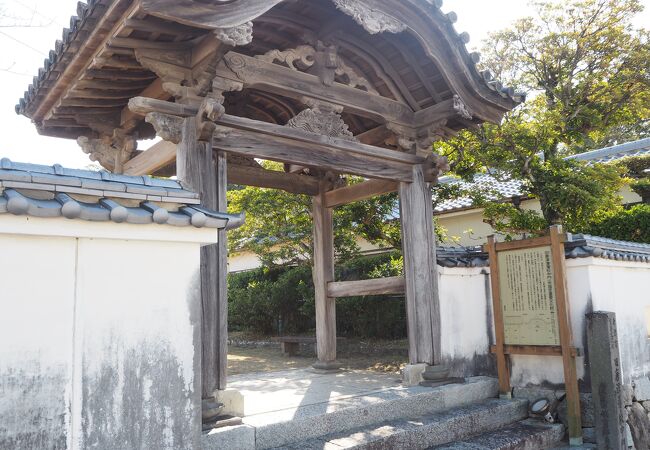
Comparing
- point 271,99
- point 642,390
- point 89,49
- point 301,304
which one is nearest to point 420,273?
point 271,99

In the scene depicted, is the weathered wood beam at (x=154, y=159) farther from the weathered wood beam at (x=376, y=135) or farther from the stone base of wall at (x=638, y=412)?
the stone base of wall at (x=638, y=412)

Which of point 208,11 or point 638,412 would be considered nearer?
point 208,11

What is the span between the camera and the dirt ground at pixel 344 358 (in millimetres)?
10180

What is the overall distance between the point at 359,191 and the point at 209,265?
3561 mm

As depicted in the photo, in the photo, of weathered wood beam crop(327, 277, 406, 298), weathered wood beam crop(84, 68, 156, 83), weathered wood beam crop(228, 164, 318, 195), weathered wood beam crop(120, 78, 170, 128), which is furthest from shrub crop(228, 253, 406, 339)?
weathered wood beam crop(84, 68, 156, 83)

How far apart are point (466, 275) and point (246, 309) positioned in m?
11.4

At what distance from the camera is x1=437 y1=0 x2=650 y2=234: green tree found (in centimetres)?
877

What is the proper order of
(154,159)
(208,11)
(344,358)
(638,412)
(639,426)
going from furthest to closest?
1. (344,358)
2. (638,412)
3. (639,426)
4. (154,159)
5. (208,11)

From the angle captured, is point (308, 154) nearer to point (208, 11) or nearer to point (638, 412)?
point (208, 11)

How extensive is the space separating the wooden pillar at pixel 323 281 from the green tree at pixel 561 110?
2.72 meters

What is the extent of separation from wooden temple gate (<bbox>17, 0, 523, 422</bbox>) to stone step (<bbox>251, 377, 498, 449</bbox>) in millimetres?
505

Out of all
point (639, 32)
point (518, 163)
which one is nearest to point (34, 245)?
point (518, 163)

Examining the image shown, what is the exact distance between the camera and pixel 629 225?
12.1 metres

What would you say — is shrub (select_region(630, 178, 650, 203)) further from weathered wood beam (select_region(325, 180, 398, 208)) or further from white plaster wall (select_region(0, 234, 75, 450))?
white plaster wall (select_region(0, 234, 75, 450))
